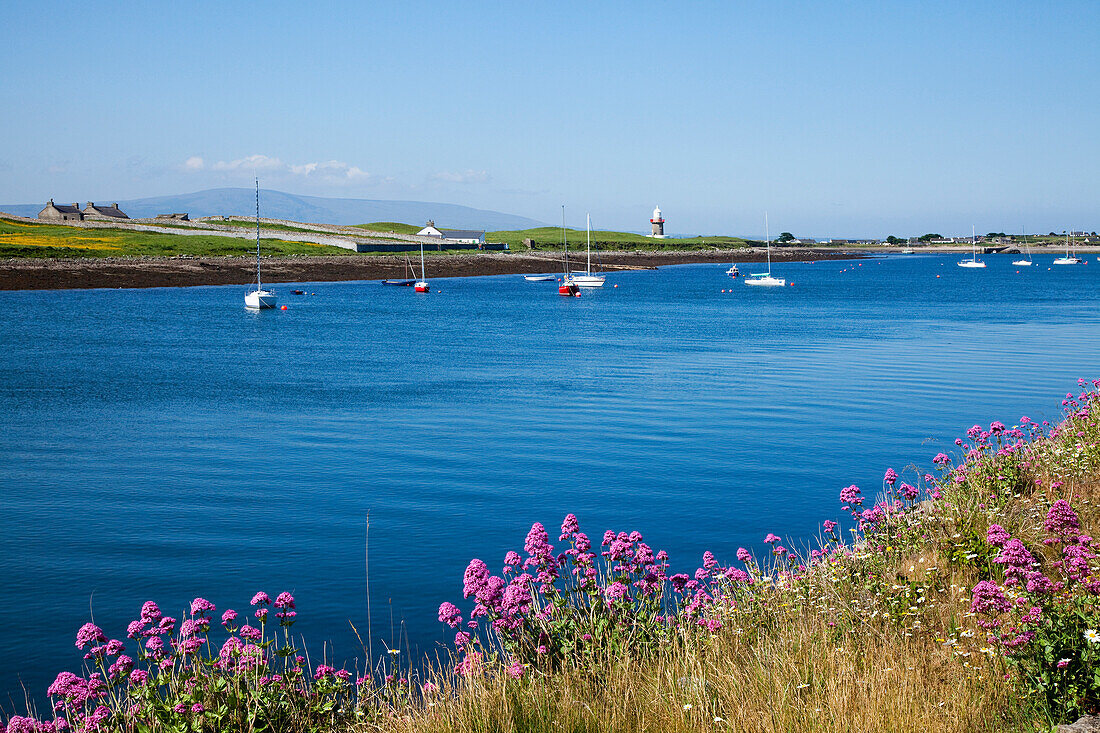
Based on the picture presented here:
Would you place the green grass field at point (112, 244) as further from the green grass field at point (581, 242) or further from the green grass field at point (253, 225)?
the green grass field at point (581, 242)

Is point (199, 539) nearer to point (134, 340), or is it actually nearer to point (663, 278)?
point (134, 340)

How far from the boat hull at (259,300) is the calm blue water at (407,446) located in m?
13.1

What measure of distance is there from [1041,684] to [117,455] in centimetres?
1711

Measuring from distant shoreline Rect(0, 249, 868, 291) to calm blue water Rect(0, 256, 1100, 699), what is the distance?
110 ft

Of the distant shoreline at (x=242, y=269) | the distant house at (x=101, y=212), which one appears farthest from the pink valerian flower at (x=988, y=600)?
the distant house at (x=101, y=212)

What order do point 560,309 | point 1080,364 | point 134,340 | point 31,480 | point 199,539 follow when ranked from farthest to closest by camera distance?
point 560,309 → point 134,340 → point 1080,364 → point 31,480 → point 199,539

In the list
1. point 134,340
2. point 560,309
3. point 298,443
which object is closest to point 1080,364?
point 298,443

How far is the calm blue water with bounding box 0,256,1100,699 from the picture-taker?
11.3 metres

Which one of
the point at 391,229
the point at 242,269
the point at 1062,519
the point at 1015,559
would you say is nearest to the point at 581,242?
the point at 391,229

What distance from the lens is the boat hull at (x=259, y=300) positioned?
198ft

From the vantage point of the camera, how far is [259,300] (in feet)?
198

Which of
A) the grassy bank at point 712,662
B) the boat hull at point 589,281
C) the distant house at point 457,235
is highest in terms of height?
the distant house at point 457,235

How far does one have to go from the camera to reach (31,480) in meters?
16.3

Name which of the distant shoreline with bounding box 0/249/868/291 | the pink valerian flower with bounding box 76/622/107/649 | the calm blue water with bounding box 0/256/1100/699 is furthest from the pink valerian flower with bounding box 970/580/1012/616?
the distant shoreline with bounding box 0/249/868/291
